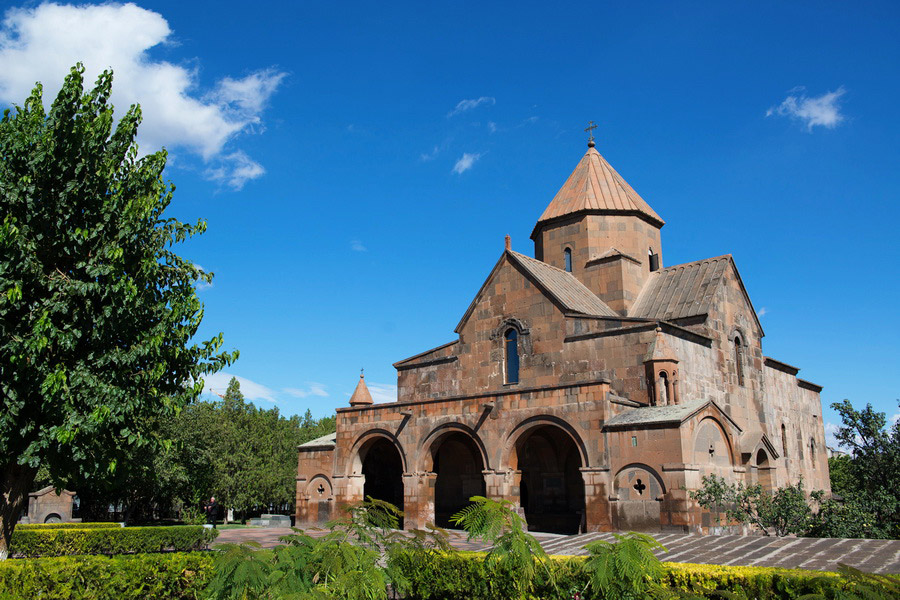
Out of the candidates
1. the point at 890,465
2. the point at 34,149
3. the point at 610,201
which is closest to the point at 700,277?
the point at 610,201

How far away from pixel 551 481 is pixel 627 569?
1330 centimetres

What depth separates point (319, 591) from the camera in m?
5.71

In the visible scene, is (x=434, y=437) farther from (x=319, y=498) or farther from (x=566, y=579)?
(x=566, y=579)

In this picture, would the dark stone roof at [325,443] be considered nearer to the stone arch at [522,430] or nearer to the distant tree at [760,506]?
the stone arch at [522,430]

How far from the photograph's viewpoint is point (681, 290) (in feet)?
67.5

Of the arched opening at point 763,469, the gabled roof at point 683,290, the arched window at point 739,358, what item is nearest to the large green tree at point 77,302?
the gabled roof at point 683,290

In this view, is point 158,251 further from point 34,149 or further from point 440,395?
point 440,395

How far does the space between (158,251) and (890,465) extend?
45.1ft

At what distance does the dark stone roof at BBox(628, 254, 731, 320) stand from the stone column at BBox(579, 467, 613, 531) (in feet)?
21.3

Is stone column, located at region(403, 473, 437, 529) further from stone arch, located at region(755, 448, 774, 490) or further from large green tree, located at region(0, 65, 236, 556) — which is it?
large green tree, located at region(0, 65, 236, 556)

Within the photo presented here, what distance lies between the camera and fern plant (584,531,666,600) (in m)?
5.54

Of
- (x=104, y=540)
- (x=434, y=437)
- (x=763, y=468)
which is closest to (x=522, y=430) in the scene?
(x=434, y=437)

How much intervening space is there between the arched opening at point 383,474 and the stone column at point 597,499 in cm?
813

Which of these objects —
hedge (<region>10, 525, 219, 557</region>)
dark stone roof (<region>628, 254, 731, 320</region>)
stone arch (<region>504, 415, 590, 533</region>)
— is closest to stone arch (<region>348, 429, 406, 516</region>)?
stone arch (<region>504, 415, 590, 533</region>)
